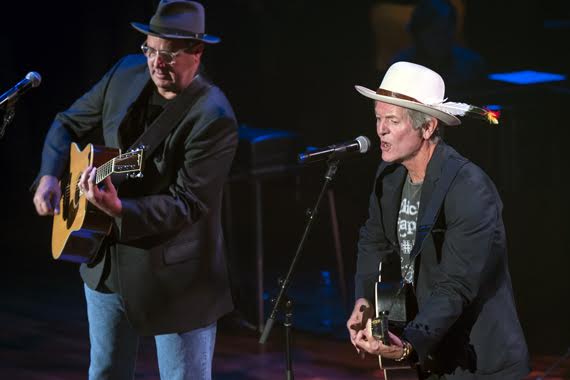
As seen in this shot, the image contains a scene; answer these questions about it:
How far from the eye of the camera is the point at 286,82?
874cm

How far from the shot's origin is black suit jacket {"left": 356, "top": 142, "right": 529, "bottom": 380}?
3.39 m

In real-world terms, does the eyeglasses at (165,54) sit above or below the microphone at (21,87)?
above

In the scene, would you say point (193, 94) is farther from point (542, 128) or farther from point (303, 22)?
point (303, 22)

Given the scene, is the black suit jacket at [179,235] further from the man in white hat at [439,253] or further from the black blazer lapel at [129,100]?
the man in white hat at [439,253]

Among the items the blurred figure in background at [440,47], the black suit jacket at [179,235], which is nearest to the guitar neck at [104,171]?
the black suit jacket at [179,235]

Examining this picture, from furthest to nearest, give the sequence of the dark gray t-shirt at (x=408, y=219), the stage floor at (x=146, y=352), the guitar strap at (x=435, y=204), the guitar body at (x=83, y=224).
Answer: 1. the stage floor at (x=146, y=352)
2. the guitar body at (x=83, y=224)
3. the dark gray t-shirt at (x=408, y=219)
4. the guitar strap at (x=435, y=204)

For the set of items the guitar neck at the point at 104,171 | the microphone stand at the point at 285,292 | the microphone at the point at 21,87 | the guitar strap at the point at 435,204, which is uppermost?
the microphone at the point at 21,87

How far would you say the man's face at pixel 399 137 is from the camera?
3682 mm

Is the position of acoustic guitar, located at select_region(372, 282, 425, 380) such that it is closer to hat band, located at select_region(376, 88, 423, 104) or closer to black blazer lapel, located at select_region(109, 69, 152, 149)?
hat band, located at select_region(376, 88, 423, 104)

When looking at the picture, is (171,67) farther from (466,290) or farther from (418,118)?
(466,290)

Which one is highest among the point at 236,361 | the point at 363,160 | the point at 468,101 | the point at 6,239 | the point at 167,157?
the point at 167,157

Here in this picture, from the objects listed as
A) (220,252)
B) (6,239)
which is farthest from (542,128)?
(6,239)

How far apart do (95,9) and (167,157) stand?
610cm

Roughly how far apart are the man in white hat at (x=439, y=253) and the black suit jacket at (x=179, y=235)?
2.11 ft
